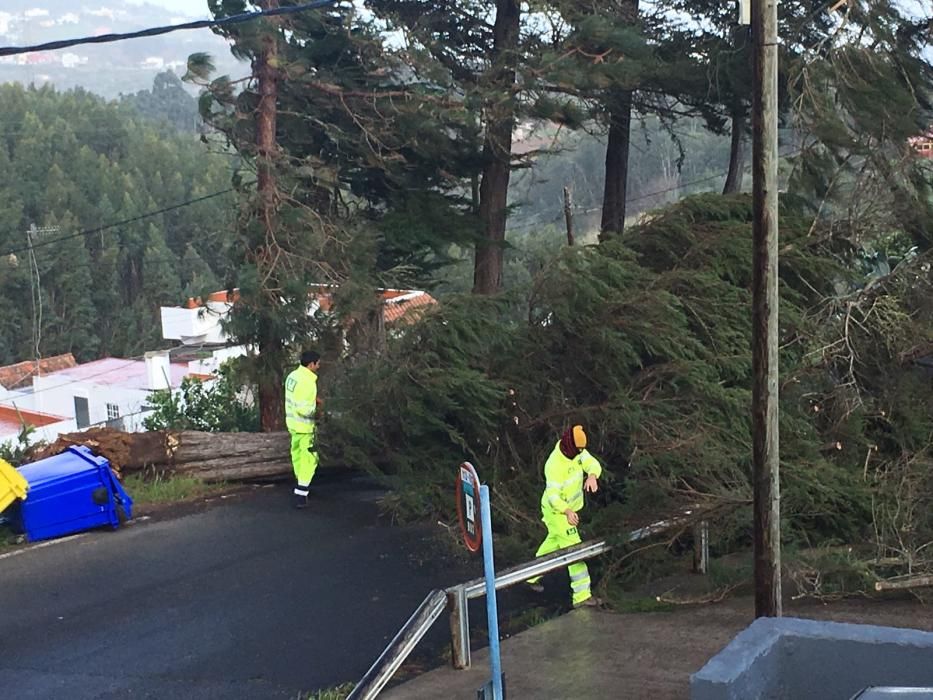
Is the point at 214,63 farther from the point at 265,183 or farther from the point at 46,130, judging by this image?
the point at 46,130

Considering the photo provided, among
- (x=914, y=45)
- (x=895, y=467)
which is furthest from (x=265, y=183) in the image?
(x=895, y=467)

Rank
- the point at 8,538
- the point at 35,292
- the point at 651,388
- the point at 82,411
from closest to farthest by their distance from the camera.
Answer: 1. the point at 651,388
2. the point at 8,538
3. the point at 82,411
4. the point at 35,292

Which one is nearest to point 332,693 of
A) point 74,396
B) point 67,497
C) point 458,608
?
point 458,608

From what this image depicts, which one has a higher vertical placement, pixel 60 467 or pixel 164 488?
pixel 60 467

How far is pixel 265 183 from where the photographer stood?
48.5 feet

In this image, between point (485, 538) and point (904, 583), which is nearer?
point (485, 538)

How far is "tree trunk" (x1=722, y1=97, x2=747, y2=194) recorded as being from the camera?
18122 millimetres

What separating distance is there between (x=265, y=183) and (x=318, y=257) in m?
1.20

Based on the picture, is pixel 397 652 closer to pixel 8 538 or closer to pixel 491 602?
pixel 491 602

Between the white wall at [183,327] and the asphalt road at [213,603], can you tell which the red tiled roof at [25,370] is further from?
the asphalt road at [213,603]

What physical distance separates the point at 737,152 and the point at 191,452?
38.8 ft

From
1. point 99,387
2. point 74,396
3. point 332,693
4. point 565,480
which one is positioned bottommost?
point 74,396

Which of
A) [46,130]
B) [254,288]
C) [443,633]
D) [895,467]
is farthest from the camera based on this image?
[46,130]

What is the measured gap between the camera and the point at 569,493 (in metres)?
8.45
